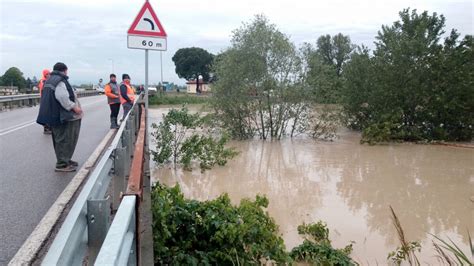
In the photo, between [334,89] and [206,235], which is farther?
[334,89]

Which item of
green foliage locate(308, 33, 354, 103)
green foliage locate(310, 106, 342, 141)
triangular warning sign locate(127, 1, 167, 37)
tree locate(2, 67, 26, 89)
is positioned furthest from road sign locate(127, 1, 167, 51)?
tree locate(2, 67, 26, 89)

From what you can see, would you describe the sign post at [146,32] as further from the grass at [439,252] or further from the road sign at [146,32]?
the grass at [439,252]

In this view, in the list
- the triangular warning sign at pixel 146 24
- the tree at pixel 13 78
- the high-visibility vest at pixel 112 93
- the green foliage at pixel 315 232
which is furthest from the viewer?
the tree at pixel 13 78

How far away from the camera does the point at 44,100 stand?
7258mm

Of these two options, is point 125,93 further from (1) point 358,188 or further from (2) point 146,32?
(1) point 358,188

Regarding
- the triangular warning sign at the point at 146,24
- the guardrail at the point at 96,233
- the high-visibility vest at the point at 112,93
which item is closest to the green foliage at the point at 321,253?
the guardrail at the point at 96,233

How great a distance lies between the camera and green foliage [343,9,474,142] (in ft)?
53.0

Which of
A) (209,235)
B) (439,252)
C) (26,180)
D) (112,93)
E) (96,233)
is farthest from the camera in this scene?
(112,93)

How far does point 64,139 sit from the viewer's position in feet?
24.2

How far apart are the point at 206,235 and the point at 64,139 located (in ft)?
12.5

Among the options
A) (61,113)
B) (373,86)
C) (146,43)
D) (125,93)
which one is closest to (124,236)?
(61,113)

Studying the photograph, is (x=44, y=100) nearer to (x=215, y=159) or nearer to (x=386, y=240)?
(x=215, y=159)

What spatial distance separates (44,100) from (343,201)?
6.03 m

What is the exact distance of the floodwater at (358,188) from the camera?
23.5ft
